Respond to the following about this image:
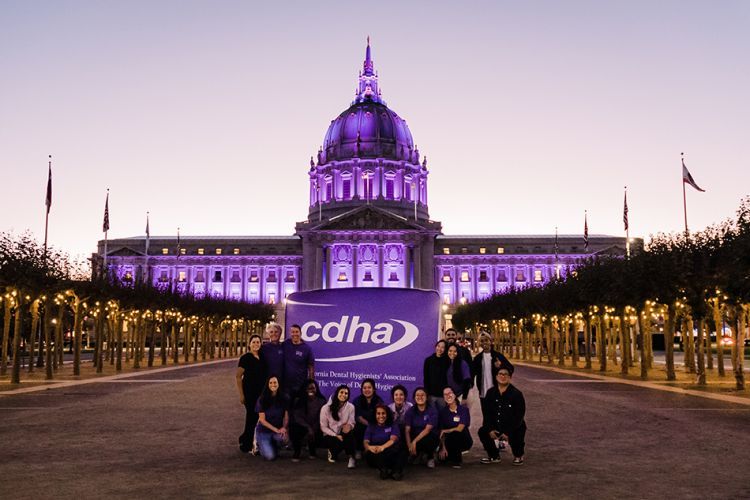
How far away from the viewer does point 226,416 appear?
22.5m

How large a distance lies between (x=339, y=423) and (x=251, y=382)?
2307 mm

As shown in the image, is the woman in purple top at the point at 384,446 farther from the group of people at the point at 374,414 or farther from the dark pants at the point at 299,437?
the dark pants at the point at 299,437

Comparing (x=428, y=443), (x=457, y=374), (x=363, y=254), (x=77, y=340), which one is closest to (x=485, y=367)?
(x=457, y=374)

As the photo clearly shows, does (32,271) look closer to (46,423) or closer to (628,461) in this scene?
(46,423)

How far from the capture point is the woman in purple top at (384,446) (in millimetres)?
13102

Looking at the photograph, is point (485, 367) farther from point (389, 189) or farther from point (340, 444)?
point (389, 189)

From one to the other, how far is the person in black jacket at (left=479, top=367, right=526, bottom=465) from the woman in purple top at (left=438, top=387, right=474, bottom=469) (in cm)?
42

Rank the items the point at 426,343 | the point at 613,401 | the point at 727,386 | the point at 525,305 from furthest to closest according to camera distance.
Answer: the point at 525,305 → the point at 727,386 → the point at 613,401 → the point at 426,343

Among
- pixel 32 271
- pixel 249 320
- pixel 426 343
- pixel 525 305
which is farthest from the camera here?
pixel 249 320

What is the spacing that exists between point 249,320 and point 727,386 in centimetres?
8407

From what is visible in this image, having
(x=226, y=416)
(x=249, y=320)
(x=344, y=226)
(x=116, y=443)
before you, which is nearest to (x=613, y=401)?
(x=226, y=416)

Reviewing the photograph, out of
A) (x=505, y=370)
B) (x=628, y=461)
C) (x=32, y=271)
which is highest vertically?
(x=32, y=271)

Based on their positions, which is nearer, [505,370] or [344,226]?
[505,370]

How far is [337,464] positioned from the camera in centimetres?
1468
